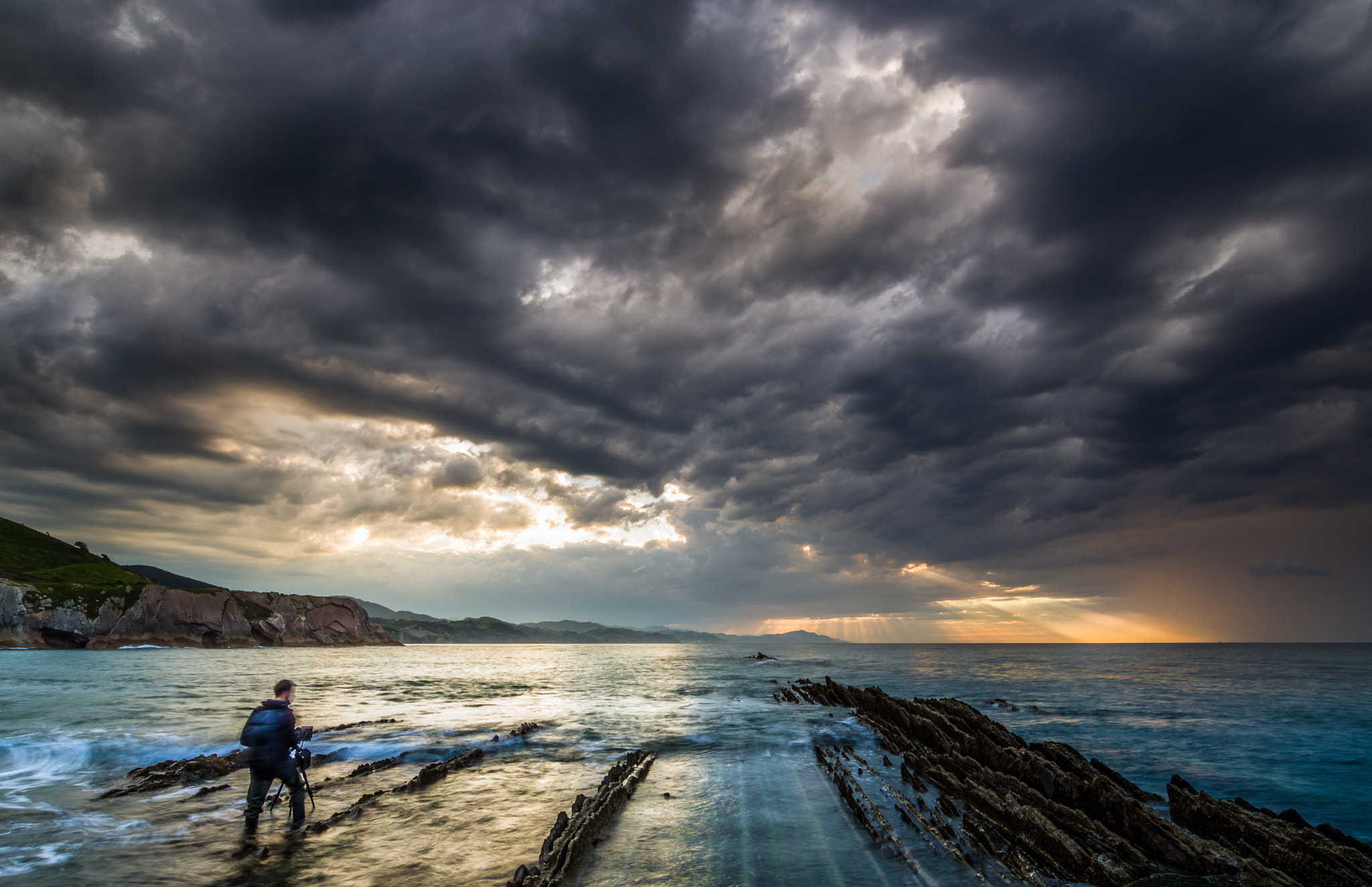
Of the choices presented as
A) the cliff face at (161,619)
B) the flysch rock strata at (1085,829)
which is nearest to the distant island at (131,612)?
the cliff face at (161,619)

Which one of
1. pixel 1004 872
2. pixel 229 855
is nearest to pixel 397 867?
pixel 229 855

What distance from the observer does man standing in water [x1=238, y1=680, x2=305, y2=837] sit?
12.7m

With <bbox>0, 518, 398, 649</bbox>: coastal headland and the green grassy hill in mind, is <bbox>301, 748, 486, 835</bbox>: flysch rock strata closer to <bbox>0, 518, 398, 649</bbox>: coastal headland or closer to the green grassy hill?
<bbox>0, 518, 398, 649</bbox>: coastal headland

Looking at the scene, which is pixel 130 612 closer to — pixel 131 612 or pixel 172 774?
pixel 131 612

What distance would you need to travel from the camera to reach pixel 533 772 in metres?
19.5

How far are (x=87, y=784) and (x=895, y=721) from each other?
31073 mm

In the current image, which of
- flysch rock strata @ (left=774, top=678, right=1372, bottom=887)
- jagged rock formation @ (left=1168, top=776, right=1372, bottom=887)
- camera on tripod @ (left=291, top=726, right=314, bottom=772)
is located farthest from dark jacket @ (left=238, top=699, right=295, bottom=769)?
jagged rock formation @ (left=1168, top=776, right=1372, bottom=887)

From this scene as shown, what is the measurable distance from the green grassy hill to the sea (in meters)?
99.6

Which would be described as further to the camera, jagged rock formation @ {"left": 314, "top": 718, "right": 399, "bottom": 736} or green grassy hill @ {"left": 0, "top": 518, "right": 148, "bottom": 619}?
green grassy hill @ {"left": 0, "top": 518, "right": 148, "bottom": 619}

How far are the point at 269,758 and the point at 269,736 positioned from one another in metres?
0.47

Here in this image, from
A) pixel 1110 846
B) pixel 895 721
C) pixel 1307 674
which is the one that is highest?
pixel 1110 846

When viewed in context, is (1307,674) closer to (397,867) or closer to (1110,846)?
(1110,846)

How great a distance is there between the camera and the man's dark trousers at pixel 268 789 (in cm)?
1273

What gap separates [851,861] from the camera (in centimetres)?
1105
